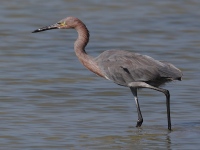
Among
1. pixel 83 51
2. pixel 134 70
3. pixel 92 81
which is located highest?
pixel 83 51

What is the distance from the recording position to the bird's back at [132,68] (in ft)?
29.5

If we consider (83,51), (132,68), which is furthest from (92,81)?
(132,68)

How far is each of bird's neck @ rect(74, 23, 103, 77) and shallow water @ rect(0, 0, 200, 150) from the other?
1.95 feet

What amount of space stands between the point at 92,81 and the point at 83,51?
2.13 metres

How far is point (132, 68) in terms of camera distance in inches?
356

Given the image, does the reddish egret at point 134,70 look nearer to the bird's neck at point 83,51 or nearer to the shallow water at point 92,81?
the bird's neck at point 83,51

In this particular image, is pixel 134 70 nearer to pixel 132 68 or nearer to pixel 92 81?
pixel 132 68

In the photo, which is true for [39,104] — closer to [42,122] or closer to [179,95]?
[42,122]

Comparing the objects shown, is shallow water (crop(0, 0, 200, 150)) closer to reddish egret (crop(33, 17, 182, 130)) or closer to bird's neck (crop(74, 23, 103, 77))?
reddish egret (crop(33, 17, 182, 130))

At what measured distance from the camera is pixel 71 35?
15227 millimetres

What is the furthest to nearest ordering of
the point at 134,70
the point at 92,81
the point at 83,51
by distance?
the point at 92,81 → the point at 83,51 → the point at 134,70

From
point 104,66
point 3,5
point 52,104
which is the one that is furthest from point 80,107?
point 3,5

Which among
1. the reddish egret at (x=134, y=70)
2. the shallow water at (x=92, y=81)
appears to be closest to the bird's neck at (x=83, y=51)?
the reddish egret at (x=134, y=70)

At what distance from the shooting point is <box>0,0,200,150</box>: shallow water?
28.2 feet
